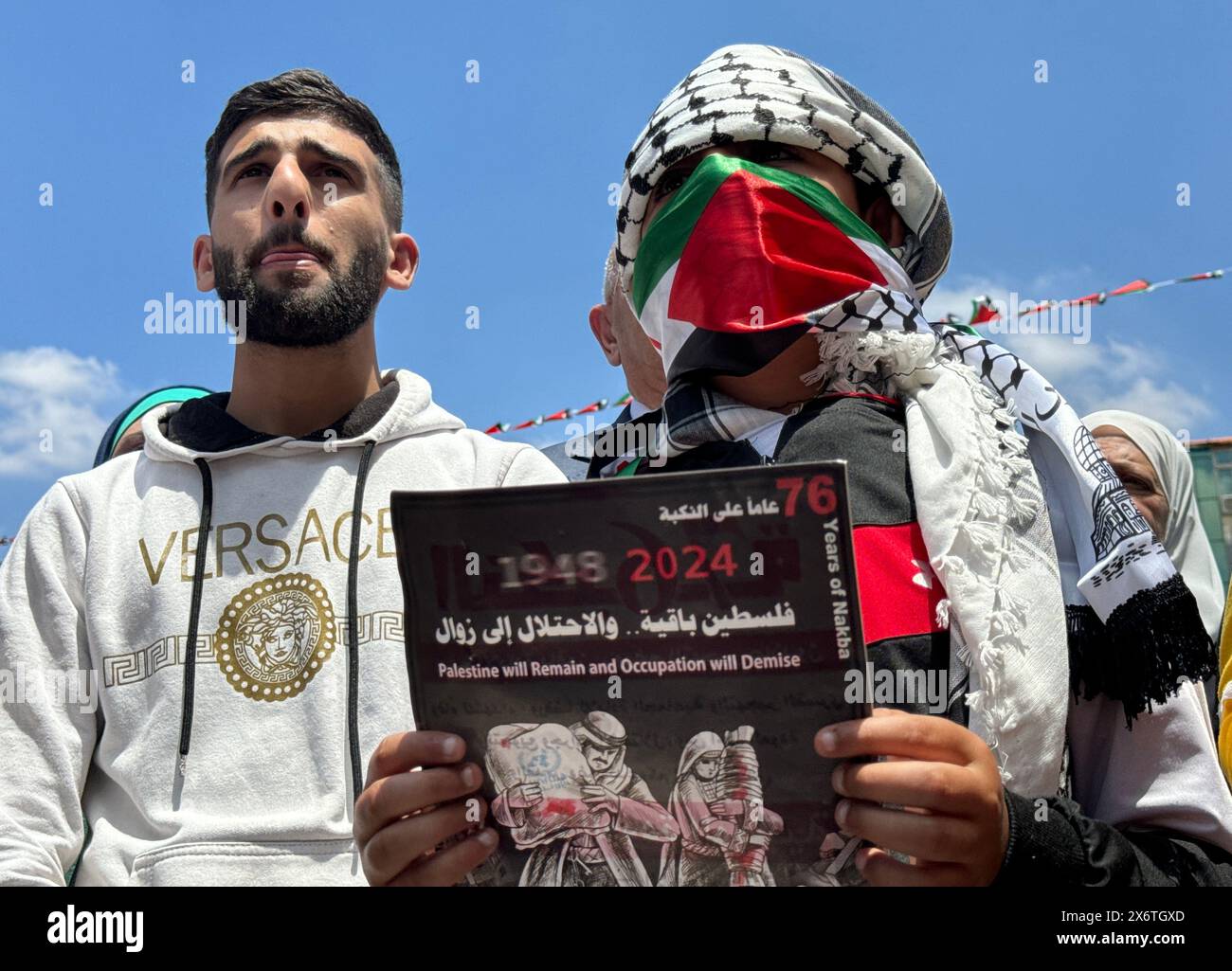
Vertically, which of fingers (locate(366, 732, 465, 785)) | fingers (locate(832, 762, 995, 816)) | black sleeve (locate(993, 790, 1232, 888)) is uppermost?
fingers (locate(366, 732, 465, 785))

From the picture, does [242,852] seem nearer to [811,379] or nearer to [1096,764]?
[811,379]

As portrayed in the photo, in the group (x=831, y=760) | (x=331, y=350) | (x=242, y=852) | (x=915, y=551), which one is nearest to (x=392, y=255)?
(x=331, y=350)

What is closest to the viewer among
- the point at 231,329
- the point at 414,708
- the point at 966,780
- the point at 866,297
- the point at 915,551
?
the point at 966,780

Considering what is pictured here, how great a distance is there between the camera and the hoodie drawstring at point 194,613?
2129mm

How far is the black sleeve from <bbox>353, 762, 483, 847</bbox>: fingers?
2.12 ft

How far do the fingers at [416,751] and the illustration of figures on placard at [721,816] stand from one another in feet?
0.88

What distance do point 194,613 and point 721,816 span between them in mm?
1205

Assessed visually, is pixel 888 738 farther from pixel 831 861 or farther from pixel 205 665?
pixel 205 665

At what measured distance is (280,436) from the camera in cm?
247

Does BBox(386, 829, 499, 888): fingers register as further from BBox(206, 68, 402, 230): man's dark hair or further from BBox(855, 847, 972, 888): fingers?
BBox(206, 68, 402, 230): man's dark hair

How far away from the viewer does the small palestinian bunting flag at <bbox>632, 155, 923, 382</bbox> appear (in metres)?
1.90

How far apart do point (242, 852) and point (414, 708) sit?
0.74 meters

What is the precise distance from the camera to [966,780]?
137 centimetres
